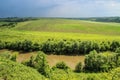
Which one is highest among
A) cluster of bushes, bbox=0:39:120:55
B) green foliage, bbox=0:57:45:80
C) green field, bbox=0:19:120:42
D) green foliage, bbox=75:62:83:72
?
green foliage, bbox=0:57:45:80

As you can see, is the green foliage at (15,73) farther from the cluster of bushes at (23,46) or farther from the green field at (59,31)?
the green field at (59,31)

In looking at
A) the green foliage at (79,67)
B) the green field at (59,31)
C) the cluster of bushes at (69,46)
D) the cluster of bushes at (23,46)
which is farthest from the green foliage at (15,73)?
the green field at (59,31)

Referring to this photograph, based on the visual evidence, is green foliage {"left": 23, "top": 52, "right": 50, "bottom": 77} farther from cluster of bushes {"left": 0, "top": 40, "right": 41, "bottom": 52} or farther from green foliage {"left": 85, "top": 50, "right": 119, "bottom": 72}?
cluster of bushes {"left": 0, "top": 40, "right": 41, "bottom": 52}

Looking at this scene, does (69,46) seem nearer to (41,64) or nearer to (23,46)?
(23,46)

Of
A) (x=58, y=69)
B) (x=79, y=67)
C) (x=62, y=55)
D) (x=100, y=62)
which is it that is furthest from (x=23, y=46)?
(x=100, y=62)

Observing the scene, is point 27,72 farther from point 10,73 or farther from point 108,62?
point 108,62

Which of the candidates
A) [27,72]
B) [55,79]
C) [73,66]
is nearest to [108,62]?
[73,66]

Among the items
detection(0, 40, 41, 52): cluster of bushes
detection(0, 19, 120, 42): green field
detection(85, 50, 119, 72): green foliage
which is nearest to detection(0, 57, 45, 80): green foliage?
detection(85, 50, 119, 72): green foliage
